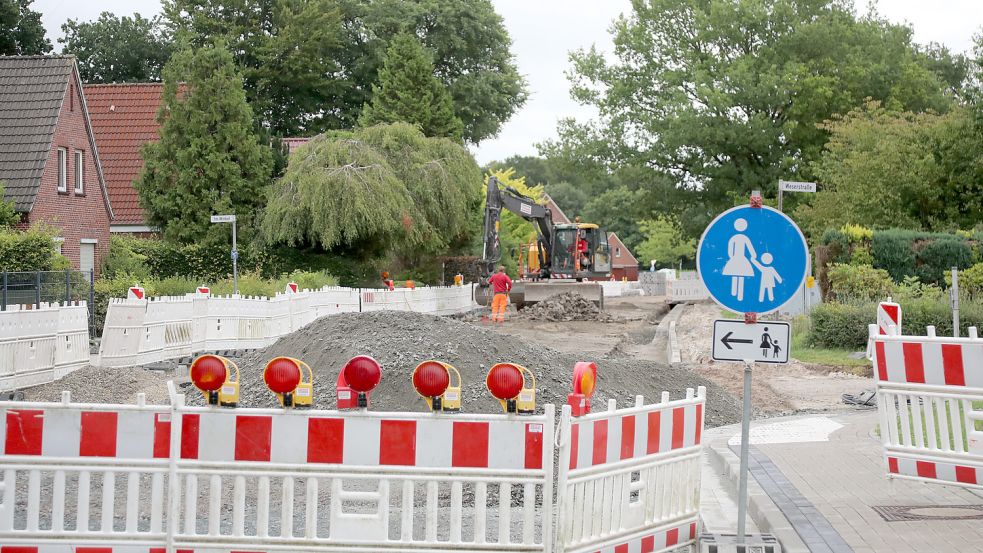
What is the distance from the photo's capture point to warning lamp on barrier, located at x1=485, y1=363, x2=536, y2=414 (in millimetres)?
6242

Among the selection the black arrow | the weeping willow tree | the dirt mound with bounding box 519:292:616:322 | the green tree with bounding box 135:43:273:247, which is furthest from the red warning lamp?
the green tree with bounding box 135:43:273:247

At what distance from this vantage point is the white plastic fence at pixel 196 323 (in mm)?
19344

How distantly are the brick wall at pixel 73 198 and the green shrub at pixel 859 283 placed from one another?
790 inches

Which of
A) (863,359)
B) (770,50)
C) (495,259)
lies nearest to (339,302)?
(495,259)

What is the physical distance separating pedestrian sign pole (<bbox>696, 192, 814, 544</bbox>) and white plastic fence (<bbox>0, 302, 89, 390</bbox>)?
11.2m

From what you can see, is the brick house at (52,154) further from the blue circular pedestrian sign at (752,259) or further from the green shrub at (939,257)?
the blue circular pedestrian sign at (752,259)

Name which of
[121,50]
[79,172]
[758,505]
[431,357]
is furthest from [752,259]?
[121,50]

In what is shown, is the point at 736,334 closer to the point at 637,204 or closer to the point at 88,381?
the point at 88,381

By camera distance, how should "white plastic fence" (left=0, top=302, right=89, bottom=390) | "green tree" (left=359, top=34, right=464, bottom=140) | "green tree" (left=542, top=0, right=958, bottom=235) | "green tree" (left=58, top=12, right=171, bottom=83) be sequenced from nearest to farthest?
"white plastic fence" (left=0, top=302, right=89, bottom=390), "green tree" (left=542, top=0, right=958, bottom=235), "green tree" (left=359, top=34, right=464, bottom=140), "green tree" (left=58, top=12, right=171, bottom=83)

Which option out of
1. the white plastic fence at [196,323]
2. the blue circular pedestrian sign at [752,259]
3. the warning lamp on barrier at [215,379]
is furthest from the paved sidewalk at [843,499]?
the white plastic fence at [196,323]

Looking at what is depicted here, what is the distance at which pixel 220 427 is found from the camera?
20.7ft

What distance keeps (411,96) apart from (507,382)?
168 feet

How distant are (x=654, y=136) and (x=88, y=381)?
41973 millimetres

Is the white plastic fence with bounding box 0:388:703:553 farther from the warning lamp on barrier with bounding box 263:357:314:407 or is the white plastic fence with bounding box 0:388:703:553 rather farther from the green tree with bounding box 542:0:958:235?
the green tree with bounding box 542:0:958:235
